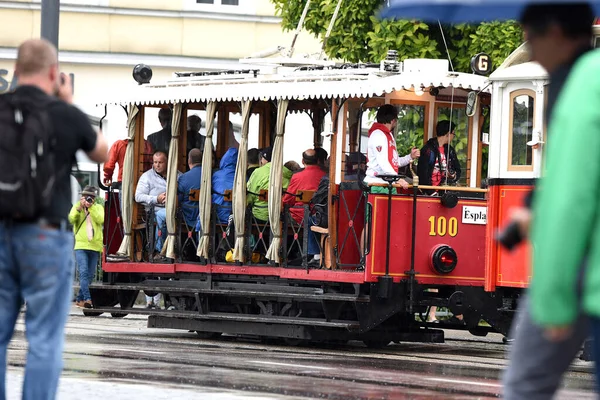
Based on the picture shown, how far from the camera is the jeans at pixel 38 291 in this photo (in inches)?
250

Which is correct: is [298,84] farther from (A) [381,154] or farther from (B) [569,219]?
(B) [569,219]

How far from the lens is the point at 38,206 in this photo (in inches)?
248

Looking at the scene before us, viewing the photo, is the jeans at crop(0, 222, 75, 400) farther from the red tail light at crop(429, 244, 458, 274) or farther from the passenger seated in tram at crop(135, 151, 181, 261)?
the passenger seated in tram at crop(135, 151, 181, 261)

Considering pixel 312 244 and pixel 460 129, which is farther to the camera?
pixel 460 129

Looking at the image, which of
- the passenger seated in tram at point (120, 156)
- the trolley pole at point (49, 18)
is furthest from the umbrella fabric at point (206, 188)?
the trolley pole at point (49, 18)

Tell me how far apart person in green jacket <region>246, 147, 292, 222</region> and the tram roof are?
862 mm

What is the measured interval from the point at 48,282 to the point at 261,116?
1264 centimetres

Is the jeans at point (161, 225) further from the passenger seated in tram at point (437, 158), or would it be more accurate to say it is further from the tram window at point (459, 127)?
the tram window at point (459, 127)

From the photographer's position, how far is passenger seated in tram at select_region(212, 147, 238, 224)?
1731cm

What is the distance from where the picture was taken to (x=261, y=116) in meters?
18.9

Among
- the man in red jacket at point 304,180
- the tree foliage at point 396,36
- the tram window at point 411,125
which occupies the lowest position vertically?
the man in red jacket at point 304,180

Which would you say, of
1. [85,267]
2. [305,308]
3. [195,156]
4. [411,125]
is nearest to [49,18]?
[195,156]

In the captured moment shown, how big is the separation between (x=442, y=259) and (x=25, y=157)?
982cm

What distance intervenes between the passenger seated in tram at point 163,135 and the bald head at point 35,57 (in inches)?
468
